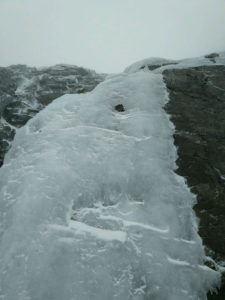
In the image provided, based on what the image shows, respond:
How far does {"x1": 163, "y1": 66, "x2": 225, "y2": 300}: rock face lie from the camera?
12.8 meters

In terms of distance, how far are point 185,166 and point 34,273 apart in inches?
307

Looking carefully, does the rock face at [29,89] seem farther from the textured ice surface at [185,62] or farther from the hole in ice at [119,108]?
the hole in ice at [119,108]

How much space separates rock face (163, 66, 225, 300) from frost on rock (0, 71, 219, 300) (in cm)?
43

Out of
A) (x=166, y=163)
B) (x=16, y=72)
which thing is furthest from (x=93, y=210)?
(x=16, y=72)

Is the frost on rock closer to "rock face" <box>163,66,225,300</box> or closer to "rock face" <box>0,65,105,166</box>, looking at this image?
"rock face" <box>163,66,225,300</box>

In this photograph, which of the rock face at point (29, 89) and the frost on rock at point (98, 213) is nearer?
the frost on rock at point (98, 213)

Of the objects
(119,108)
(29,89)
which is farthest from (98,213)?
(29,89)

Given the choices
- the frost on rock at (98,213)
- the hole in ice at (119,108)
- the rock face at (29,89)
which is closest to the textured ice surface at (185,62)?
the rock face at (29,89)

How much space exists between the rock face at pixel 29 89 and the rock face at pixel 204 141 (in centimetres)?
640

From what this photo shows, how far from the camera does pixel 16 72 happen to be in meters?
32.9

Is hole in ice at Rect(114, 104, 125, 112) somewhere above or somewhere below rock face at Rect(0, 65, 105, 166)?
above

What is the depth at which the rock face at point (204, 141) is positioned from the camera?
42.0 feet

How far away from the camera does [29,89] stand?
28141 millimetres

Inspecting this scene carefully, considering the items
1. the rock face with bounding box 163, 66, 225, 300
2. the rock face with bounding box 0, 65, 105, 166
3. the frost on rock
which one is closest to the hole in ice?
the frost on rock
